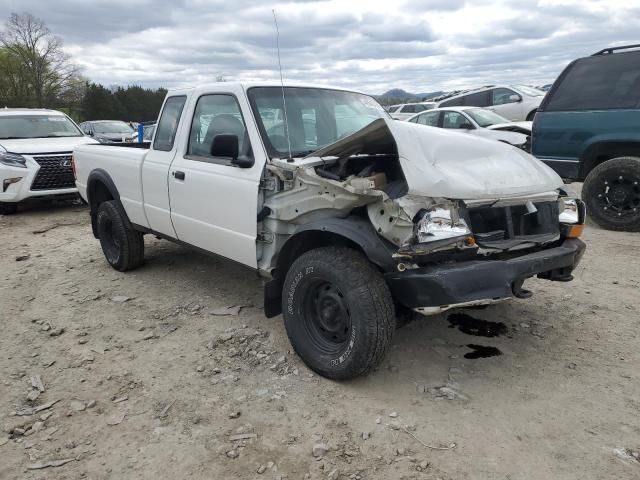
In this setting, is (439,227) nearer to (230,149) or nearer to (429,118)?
(230,149)

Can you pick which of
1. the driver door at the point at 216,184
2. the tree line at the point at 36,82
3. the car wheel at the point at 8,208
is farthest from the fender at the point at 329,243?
the tree line at the point at 36,82

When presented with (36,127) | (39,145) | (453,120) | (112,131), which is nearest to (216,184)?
(39,145)

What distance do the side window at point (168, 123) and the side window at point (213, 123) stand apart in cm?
28

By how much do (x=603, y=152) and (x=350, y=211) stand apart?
479 centimetres

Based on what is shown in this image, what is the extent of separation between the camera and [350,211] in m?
3.21

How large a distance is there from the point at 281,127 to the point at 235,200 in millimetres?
640

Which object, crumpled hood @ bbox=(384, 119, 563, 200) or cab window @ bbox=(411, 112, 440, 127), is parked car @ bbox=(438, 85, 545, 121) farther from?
crumpled hood @ bbox=(384, 119, 563, 200)

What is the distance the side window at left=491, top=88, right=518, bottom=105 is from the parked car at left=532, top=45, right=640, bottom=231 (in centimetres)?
816

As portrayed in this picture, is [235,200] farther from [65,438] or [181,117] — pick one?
[65,438]

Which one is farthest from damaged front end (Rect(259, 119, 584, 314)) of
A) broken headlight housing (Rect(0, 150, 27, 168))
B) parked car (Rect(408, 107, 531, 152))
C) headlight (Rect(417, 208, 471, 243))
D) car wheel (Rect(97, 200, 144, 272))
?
broken headlight housing (Rect(0, 150, 27, 168))

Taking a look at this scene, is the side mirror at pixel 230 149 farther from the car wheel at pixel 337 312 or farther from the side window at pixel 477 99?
the side window at pixel 477 99

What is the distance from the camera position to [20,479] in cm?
250

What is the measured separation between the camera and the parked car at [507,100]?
1423 cm

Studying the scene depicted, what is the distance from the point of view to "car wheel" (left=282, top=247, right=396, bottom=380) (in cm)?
290
